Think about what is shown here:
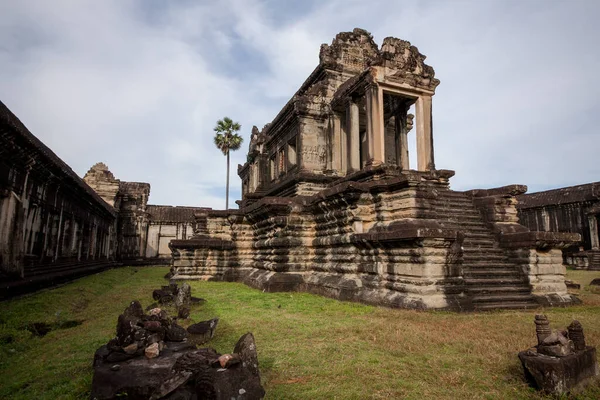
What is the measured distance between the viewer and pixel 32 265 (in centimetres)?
1101

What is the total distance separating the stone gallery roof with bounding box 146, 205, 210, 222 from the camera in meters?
33.1

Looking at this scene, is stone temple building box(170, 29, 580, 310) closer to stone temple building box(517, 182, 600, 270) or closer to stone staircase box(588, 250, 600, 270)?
stone staircase box(588, 250, 600, 270)

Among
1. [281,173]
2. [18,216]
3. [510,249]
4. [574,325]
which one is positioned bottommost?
[574,325]

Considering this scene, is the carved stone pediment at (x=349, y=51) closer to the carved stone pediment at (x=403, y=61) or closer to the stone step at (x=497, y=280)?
the carved stone pediment at (x=403, y=61)

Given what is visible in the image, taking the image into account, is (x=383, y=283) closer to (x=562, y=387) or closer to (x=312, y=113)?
(x=562, y=387)

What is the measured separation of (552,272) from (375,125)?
628 cm

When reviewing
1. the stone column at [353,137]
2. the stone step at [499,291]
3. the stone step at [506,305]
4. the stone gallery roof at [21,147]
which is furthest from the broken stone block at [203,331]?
the stone column at [353,137]

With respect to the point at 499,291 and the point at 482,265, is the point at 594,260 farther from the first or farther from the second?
the point at 499,291

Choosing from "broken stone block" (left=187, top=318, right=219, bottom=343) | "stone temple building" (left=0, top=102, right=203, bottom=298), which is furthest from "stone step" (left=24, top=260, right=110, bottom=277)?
"broken stone block" (left=187, top=318, right=219, bottom=343)

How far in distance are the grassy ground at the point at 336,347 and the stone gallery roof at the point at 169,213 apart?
82.3ft

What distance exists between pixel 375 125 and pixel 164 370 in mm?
9987

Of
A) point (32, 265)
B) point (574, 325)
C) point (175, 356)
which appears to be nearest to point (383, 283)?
point (574, 325)

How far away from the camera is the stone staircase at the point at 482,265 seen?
812 centimetres

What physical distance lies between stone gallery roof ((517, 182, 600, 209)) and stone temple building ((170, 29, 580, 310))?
18216 millimetres
